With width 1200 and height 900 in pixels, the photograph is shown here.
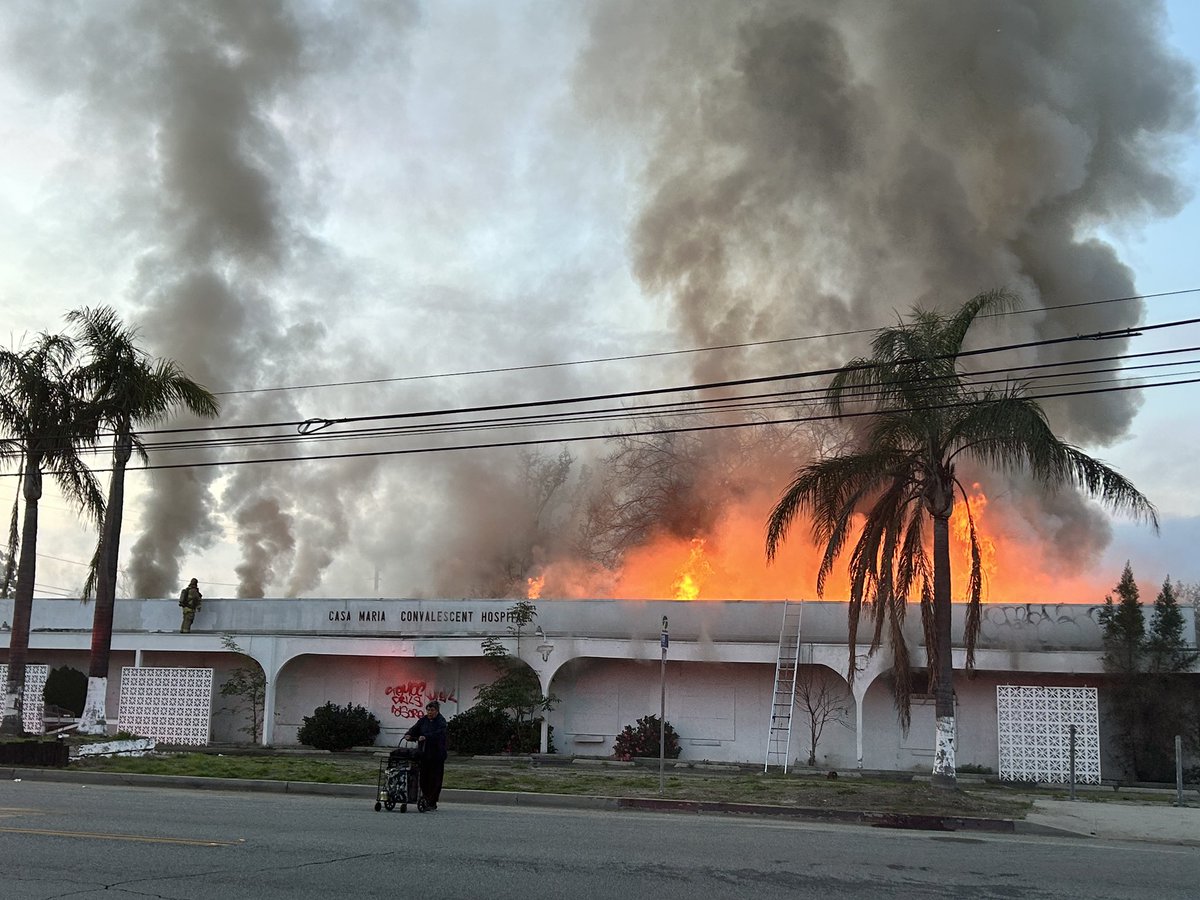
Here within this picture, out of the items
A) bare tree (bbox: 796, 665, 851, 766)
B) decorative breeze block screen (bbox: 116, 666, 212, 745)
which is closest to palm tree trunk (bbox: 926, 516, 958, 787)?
bare tree (bbox: 796, 665, 851, 766)

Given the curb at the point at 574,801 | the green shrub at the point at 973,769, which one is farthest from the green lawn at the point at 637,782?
the green shrub at the point at 973,769

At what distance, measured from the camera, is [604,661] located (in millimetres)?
25688

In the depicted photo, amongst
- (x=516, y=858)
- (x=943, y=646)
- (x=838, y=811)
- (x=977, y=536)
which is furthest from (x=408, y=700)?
(x=516, y=858)

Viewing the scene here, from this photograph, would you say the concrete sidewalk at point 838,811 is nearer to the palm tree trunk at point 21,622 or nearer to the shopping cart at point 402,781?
the shopping cart at point 402,781

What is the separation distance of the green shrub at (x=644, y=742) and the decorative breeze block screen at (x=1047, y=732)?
22.1 feet

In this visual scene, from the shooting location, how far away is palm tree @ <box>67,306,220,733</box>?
25375 millimetres

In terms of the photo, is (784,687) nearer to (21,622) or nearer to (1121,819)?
(1121,819)

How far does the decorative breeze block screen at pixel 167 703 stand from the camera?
2717cm

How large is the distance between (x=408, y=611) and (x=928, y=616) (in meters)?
13.6

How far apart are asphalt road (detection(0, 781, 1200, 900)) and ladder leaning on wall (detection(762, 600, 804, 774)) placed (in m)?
9.16

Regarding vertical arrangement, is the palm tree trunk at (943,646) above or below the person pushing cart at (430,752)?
above

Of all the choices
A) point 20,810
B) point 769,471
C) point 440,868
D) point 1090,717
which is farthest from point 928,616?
point 769,471

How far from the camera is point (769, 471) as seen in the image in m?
46.8

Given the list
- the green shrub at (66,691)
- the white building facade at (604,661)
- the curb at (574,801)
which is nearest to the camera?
the curb at (574,801)
